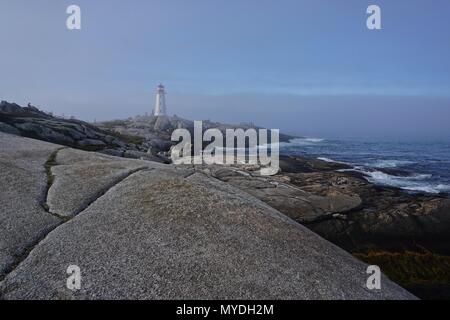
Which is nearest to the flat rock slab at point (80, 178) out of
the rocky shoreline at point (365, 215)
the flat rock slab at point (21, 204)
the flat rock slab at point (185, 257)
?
the rocky shoreline at point (365, 215)

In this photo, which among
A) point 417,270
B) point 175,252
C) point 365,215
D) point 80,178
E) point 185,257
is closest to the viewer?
point 185,257

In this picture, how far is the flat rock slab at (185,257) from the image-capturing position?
619 inches

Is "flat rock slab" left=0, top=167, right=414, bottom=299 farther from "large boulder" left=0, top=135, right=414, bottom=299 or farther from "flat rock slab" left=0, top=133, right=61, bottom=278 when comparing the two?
"flat rock slab" left=0, top=133, right=61, bottom=278

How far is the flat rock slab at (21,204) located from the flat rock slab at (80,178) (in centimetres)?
97

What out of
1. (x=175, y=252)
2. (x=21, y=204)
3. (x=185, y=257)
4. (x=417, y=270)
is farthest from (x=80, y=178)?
(x=417, y=270)

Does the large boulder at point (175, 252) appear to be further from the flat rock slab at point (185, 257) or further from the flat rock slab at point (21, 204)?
the flat rock slab at point (21, 204)

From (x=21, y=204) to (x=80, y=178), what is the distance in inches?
213

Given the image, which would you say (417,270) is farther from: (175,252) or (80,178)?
(80,178)

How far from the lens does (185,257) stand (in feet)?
58.2

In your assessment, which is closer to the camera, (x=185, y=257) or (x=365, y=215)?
(x=185, y=257)

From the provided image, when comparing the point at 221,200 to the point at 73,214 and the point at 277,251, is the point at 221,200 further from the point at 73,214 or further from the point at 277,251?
the point at 73,214

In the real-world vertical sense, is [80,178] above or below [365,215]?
above
